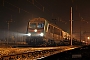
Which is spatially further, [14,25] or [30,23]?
[14,25]

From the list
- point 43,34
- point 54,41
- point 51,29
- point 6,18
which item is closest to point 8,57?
point 43,34

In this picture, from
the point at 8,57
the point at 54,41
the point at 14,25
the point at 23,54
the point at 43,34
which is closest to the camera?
the point at 8,57

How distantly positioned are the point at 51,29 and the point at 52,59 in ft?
57.9

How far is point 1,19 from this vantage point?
1752 inches

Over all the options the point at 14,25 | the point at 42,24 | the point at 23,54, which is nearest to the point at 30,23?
the point at 42,24

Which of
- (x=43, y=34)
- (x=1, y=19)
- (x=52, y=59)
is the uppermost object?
(x=1, y=19)

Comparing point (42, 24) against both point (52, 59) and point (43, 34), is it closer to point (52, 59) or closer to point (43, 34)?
point (43, 34)

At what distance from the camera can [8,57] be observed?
10.6 metres

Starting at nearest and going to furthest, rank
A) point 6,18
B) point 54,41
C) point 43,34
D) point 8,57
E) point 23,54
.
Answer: point 8,57 < point 23,54 < point 43,34 < point 54,41 < point 6,18

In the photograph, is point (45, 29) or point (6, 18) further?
point (6, 18)

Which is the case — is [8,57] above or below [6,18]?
below

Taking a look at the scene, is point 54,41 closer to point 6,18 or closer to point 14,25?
point 6,18

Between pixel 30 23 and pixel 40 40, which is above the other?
pixel 30 23

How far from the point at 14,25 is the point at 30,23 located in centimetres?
2227
